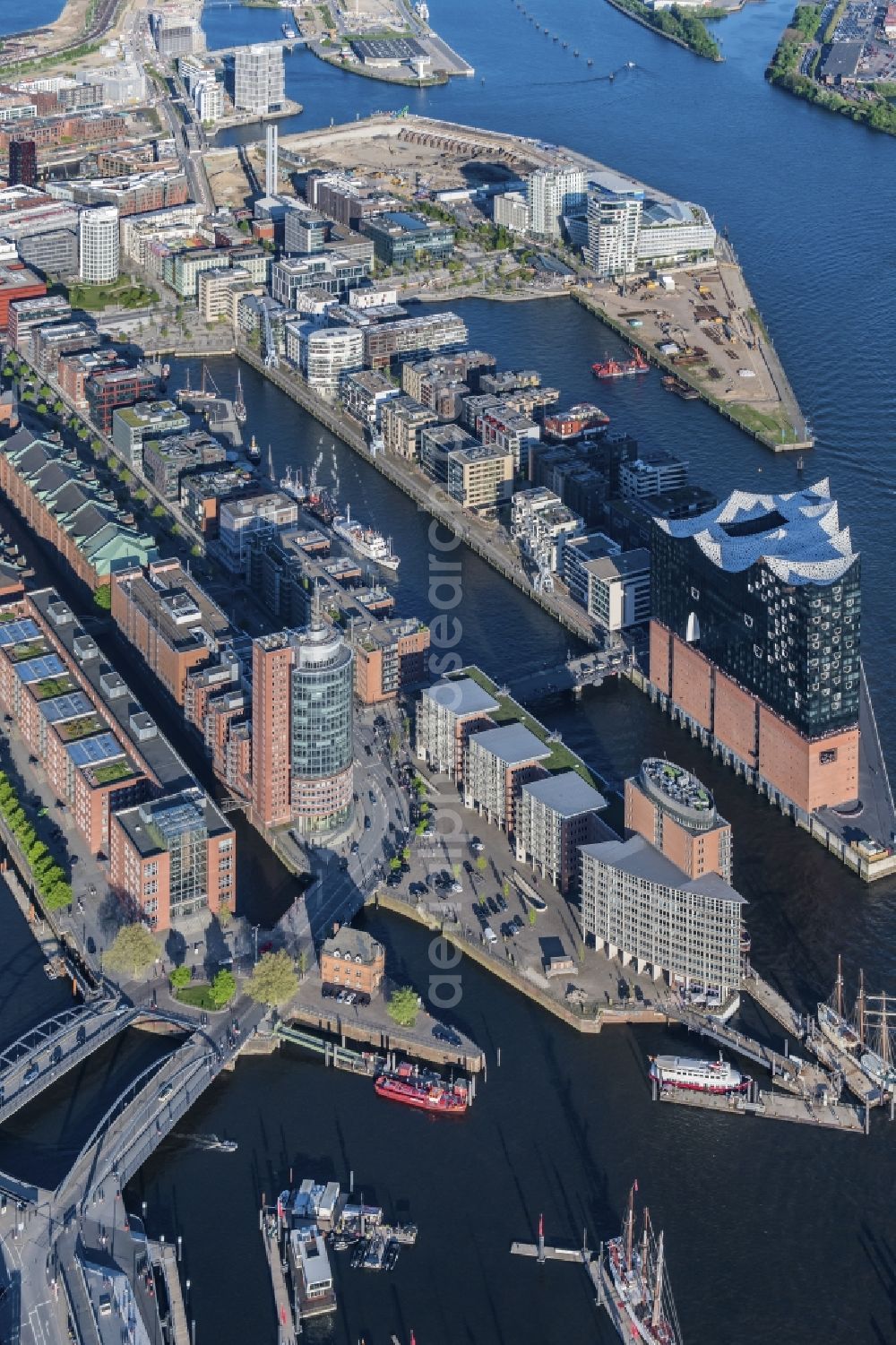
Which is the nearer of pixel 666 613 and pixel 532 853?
pixel 532 853

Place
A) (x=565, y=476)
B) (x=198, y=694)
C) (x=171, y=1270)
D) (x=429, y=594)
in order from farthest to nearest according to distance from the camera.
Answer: (x=565, y=476) < (x=429, y=594) < (x=198, y=694) < (x=171, y=1270)

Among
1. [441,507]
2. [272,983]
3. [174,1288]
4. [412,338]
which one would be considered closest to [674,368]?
[412,338]

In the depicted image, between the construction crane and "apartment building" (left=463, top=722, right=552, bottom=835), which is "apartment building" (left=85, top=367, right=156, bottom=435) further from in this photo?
"apartment building" (left=463, top=722, right=552, bottom=835)

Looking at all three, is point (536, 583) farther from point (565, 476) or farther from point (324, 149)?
point (324, 149)

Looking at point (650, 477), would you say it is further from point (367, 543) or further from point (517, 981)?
point (517, 981)

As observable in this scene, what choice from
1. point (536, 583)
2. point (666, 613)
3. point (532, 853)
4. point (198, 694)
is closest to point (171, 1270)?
point (532, 853)

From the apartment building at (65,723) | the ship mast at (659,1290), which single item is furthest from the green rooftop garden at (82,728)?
the ship mast at (659,1290)
